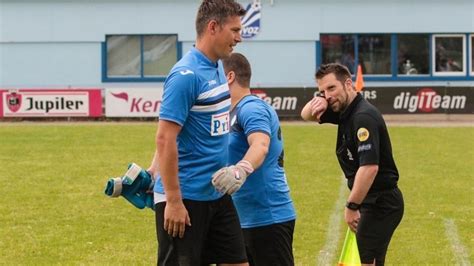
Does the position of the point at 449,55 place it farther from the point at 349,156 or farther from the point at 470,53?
the point at 349,156

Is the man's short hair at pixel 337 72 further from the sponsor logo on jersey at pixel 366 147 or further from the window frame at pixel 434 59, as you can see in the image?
the window frame at pixel 434 59

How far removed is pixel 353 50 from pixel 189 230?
96.4 ft

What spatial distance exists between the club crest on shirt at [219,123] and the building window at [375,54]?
29162 mm

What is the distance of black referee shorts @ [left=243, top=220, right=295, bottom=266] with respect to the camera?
573 cm

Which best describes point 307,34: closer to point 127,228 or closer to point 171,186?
point 127,228

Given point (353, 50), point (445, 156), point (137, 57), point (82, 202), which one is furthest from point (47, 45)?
point (82, 202)

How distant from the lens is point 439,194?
12703 millimetres

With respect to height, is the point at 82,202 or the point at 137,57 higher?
the point at 137,57

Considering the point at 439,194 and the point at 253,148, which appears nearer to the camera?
the point at 253,148

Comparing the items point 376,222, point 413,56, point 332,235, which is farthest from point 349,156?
point 413,56

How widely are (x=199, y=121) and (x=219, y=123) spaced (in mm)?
128

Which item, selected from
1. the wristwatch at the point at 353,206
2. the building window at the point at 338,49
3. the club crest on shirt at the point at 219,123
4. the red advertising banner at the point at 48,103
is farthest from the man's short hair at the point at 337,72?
the building window at the point at 338,49

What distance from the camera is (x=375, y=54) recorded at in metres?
33.9

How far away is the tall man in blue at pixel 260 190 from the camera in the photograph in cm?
562
